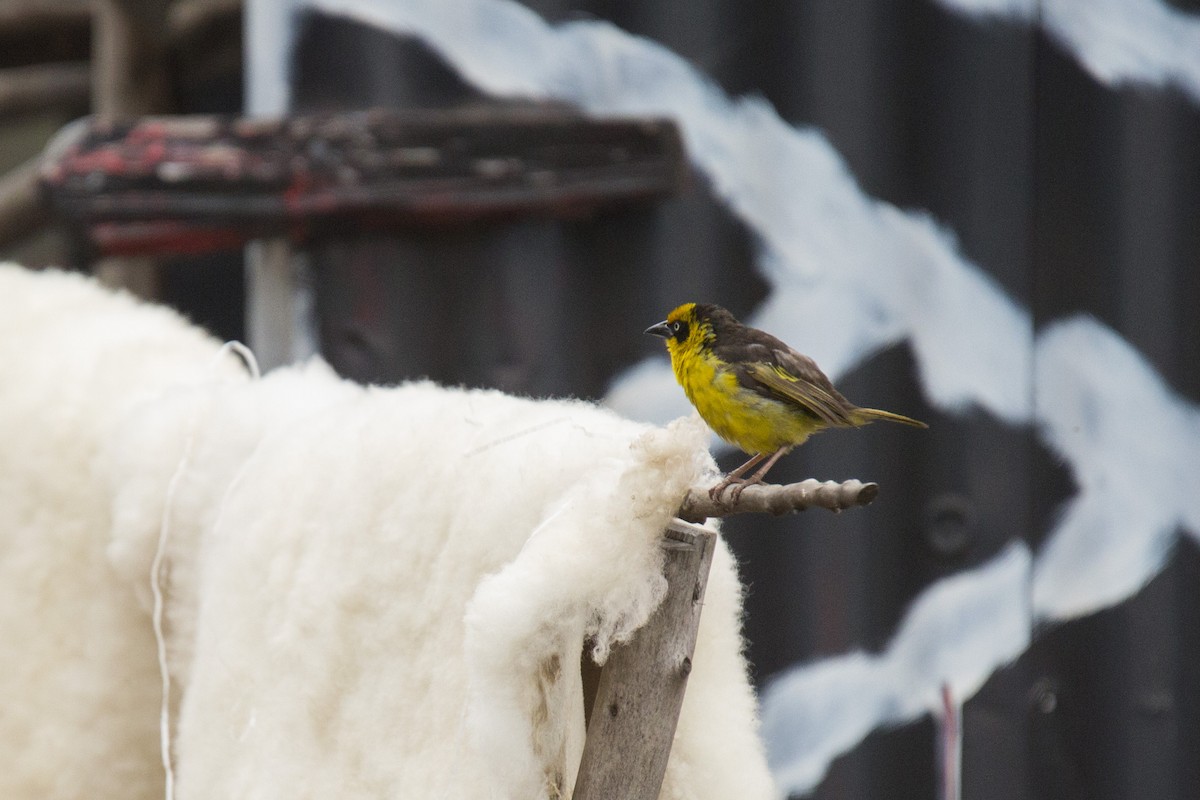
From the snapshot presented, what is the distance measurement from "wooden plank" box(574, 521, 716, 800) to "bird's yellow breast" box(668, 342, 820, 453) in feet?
0.34

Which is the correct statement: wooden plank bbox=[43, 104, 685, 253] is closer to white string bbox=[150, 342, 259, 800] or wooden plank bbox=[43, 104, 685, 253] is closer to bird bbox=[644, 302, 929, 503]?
white string bbox=[150, 342, 259, 800]

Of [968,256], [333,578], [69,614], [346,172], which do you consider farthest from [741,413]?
[346,172]

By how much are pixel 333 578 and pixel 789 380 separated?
1.32ft

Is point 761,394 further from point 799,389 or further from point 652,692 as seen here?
point 652,692

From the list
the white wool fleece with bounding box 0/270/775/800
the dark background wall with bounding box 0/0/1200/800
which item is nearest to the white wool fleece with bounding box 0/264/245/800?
the white wool fleece with bounding box 0/270/775/800

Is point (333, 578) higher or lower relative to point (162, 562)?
higher

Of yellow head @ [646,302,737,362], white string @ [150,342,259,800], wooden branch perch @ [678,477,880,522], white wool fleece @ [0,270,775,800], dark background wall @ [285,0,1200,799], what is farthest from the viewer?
dark background wall @ [285,0,1200,799]

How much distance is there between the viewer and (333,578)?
33.5 inches

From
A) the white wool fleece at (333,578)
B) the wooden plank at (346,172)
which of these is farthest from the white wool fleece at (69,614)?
the wooden plank at (346,172)

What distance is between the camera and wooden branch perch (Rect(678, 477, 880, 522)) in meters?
0.52

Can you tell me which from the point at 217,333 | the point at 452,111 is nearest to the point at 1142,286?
the point at 452,111

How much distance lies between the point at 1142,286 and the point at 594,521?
3.97 feet

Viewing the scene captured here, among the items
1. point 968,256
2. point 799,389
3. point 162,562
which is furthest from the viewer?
point 968,256

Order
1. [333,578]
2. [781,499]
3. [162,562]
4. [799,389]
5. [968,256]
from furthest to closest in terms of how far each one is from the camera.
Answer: [968,256]
[162,562]
[333,578]
[799,389]
[781,499]
